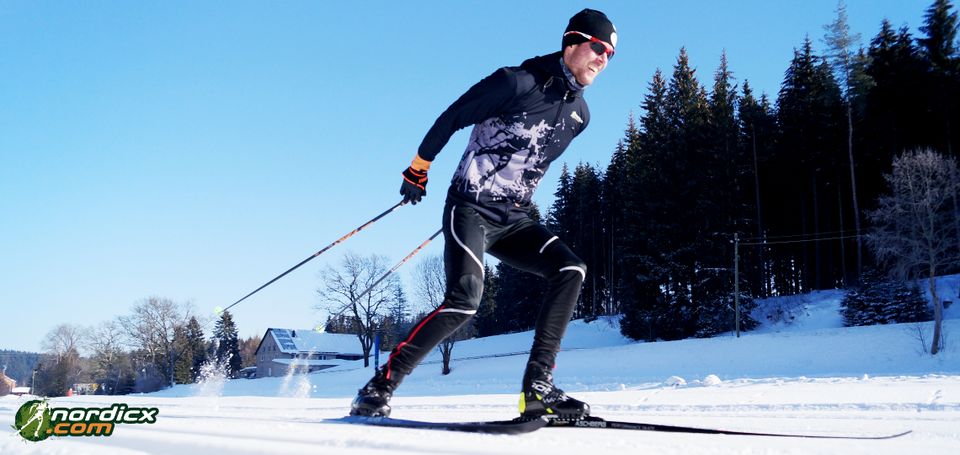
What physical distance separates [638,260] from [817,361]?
10353mm

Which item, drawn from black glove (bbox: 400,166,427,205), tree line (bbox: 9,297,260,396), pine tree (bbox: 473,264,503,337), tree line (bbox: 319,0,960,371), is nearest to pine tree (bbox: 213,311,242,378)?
tree line (bbox: 9,297,260,396)

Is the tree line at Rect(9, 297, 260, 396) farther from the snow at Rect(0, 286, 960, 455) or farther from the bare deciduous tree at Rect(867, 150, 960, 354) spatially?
the bare deciduous tree at Rect(867, 150, 960, 354)

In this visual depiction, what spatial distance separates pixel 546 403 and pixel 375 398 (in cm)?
76

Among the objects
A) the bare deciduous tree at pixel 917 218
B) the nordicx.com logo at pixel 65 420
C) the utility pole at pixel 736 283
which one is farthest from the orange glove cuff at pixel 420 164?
the utility pole at pixel 736 283

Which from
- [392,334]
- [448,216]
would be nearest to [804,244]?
[392,334]

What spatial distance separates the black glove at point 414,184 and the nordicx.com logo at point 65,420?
1.44 metres

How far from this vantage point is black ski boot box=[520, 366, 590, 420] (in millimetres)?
2521

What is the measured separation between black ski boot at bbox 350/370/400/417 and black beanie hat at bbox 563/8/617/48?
179cm

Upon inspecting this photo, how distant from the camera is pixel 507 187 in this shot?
2.93 m

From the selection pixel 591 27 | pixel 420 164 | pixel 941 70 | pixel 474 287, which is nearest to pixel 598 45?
pixel 591 27

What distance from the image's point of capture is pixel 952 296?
27078mm

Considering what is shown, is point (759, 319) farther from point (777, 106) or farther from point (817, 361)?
point (777, 106)

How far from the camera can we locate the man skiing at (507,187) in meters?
2.78

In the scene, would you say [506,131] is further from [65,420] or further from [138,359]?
[138,359]
